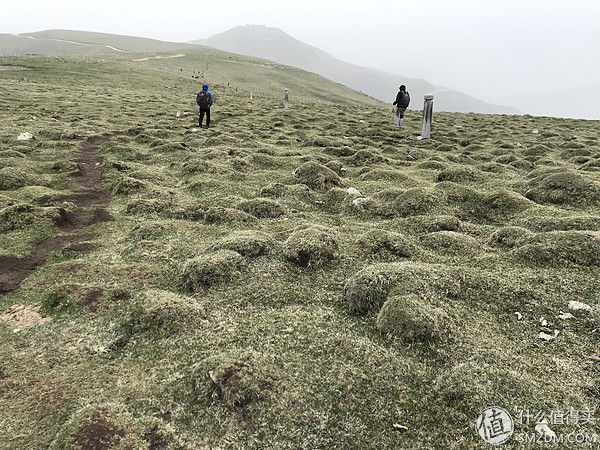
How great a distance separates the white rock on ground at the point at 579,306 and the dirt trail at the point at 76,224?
11719 millimetres

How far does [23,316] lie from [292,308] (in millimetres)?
5474

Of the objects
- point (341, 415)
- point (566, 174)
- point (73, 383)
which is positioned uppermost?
point (566, 174)

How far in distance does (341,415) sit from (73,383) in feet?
13.8

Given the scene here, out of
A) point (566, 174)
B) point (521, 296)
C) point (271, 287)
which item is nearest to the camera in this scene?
point (521, 296)

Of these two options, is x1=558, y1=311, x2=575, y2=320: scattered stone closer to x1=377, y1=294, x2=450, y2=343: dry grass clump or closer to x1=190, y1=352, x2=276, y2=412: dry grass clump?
x1=377, y1=294, x2=450, y2=343: dry grass clump

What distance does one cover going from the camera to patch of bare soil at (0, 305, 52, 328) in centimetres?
710

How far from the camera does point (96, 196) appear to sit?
48.5ft

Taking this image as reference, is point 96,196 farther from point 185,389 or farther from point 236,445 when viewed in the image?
point 236,445

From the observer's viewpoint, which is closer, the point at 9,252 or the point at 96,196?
the point at 9,252

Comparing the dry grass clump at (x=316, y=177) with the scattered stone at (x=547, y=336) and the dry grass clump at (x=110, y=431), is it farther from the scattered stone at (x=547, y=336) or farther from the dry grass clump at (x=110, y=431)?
the dry grass clump at (x=110, y=431)

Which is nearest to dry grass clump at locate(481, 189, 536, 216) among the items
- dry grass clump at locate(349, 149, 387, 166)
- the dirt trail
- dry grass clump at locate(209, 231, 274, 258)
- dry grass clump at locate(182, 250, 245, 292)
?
dry grass clump at locate(349, 149, 387, 166)

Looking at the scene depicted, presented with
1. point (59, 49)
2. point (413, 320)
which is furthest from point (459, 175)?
point (59, 49)

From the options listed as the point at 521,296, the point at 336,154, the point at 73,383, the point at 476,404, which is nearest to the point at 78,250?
the point at 73,383

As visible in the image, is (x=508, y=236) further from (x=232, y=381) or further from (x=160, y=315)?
(x=160, y=315)
